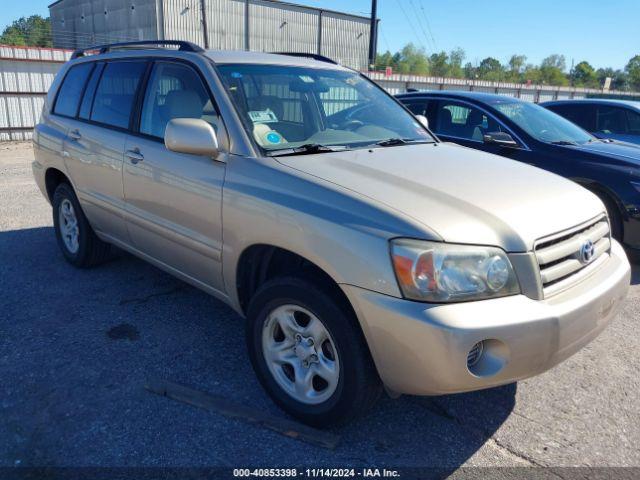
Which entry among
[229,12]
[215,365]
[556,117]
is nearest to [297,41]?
[229,12]

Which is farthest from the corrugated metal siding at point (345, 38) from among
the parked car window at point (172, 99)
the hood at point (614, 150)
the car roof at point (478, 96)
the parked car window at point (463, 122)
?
the parked car window at point (172, 99)

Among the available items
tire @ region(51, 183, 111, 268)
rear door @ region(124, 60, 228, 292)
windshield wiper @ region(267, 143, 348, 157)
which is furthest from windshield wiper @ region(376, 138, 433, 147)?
tire @ region(51, 183, 111, 268)

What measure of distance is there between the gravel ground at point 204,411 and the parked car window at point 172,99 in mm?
1414

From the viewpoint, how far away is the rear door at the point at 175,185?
308 cm

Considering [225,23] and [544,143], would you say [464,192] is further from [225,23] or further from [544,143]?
[225,23]

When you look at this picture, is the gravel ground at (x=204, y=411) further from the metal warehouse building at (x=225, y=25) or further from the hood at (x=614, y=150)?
the metal warehouse building at (x=225, y=25)

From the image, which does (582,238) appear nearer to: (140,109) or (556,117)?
(140,109)

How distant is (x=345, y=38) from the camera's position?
51.5 metres

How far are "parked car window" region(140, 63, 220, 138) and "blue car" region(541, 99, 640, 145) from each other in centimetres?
706

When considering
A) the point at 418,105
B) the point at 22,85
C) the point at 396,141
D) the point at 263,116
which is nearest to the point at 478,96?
the point at 418,105

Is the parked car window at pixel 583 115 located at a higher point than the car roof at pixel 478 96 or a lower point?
lower

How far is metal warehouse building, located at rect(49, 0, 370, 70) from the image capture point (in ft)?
138

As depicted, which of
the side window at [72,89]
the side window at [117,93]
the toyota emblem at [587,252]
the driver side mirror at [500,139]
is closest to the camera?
the toyota emblem at [587,252]

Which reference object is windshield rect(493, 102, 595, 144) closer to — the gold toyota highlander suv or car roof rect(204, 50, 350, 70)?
the gold toyota highlander suv
